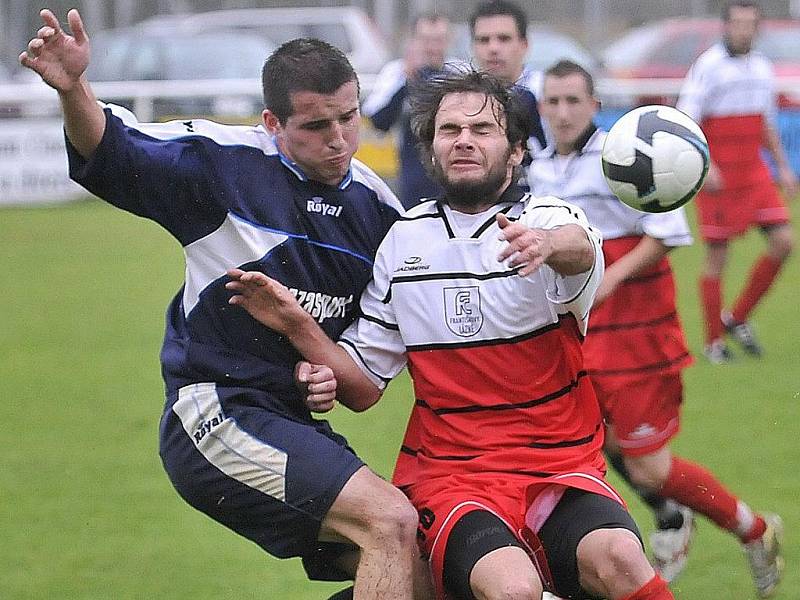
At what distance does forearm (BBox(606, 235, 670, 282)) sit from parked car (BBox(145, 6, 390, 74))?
53.1 feet

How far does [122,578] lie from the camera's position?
5914 millimetres

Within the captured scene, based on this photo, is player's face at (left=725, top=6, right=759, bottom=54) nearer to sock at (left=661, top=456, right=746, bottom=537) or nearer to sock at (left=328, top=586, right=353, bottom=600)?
sock at (left=661, top=456, right=746, bottom=537)

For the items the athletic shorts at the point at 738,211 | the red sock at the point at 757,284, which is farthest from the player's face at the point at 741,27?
the red sock at the point at 757,284

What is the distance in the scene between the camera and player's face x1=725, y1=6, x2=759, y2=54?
36.4 feet

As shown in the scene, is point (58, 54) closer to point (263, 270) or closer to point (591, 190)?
point (263, 270)

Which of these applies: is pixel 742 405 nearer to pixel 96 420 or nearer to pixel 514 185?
pixel 96 420

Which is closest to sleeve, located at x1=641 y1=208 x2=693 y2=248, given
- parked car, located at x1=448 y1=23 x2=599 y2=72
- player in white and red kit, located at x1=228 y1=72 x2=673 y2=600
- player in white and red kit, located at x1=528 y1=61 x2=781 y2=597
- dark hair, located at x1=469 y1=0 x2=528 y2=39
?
player in white and red kit, located at x1=528 y1=61 x2=781 y2=597

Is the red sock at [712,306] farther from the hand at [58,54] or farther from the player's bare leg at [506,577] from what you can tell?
the hand at [58,54]

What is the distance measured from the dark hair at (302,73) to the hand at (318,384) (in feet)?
2.36

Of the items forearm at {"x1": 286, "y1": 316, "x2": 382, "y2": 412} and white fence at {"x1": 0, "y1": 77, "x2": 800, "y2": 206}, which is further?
white fence at {"x1": 0, "y1": 77, "x2": 800, "y2": 206}

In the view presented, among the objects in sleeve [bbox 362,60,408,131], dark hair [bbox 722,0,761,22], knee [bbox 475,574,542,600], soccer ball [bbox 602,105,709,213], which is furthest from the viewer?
dark hair [bbox 722,0,761,22]

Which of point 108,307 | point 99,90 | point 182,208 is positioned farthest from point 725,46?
point 99,90

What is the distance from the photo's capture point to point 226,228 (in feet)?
14.0

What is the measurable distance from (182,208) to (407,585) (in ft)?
4.03
